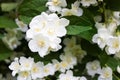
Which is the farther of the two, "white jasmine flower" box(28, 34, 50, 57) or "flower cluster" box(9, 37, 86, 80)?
"flower cluster" box(9, 37, 86, 80)

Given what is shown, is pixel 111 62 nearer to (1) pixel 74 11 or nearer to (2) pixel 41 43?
(1) pixel 74 11

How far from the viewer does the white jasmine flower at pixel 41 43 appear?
5.23ft

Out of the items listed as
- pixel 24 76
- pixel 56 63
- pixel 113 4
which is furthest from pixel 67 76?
pixel 113 4

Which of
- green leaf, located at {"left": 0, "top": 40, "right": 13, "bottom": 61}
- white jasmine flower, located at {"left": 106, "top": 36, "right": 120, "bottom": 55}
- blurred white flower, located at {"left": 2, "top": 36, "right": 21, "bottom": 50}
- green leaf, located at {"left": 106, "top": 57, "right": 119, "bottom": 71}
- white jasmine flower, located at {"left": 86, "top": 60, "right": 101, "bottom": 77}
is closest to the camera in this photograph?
white jasmine flower, located at {"left": 106, "top": 36, "right": 120, "bottom": 55}

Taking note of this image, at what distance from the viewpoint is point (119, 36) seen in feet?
5.72

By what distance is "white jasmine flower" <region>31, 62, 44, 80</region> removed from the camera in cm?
173

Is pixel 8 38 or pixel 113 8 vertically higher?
pixel 113 8

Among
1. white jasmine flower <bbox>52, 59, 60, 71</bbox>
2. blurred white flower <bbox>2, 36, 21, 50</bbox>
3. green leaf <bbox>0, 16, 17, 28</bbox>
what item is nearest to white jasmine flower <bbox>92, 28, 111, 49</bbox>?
white jasmine flower <bbox>52, 59, 60, 71</bbox>

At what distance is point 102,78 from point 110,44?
0.67 feet

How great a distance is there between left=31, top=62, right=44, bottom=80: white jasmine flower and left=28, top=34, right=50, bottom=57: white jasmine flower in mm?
149

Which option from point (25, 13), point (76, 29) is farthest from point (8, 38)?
point (76, 29)

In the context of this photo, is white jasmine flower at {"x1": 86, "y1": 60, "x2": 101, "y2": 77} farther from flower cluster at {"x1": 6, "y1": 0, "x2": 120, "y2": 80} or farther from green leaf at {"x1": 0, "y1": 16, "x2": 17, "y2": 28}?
green leaf at {"x1": 0, "y1": 16, "x2": 17, "y2": 28}

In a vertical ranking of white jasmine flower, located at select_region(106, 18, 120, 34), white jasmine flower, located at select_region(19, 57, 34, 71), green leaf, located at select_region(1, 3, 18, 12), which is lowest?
white jasmine flower, located at select_region(19, 57, 34, 71)

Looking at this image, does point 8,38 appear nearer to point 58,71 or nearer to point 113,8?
point 58,71
